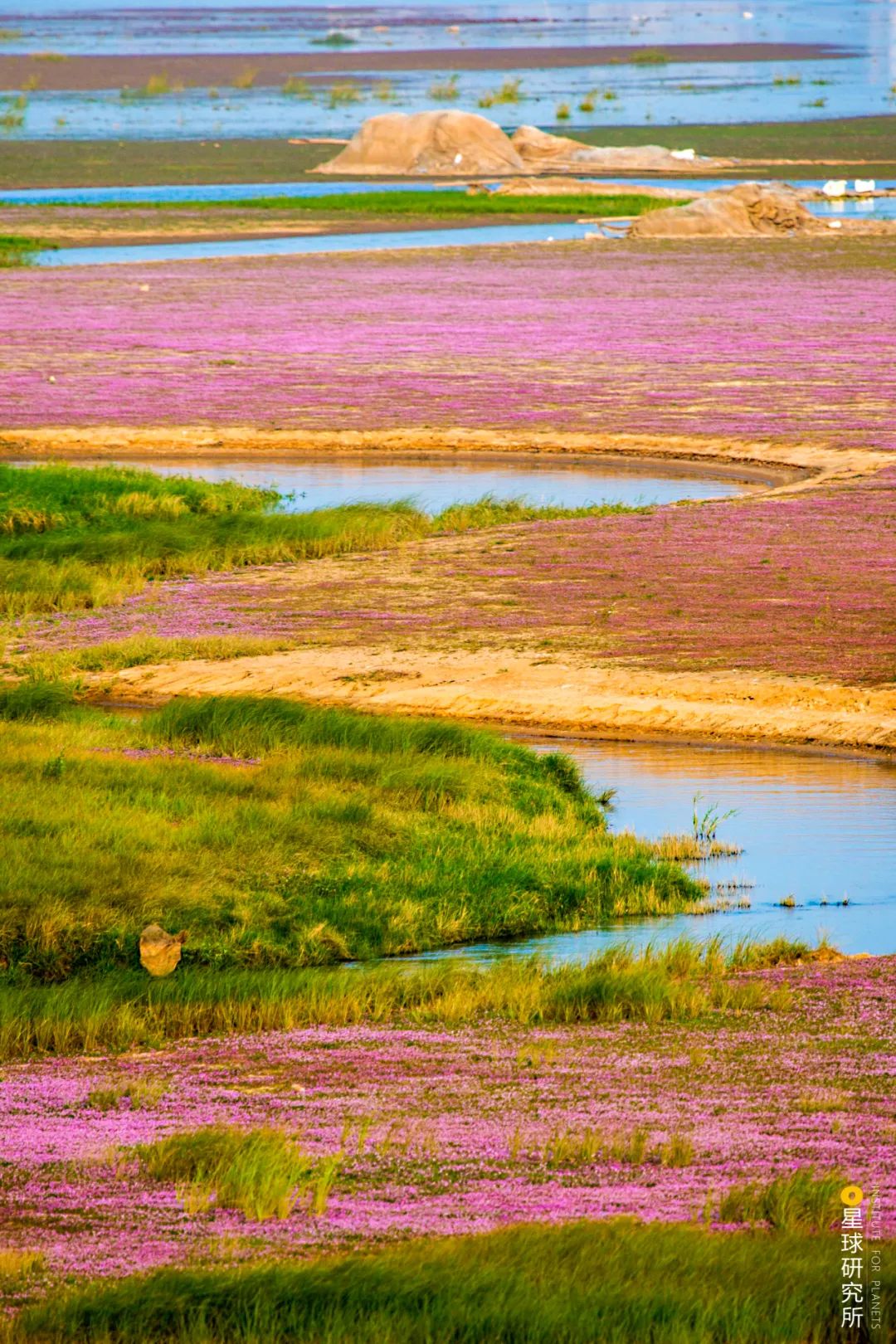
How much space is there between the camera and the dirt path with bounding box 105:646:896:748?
17859mm

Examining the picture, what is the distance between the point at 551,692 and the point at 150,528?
837cm

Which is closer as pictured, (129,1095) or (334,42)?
(129,1095)

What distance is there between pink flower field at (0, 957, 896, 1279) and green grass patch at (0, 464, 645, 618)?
13.6 meters

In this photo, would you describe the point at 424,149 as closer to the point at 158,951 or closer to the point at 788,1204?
the point at 158,951

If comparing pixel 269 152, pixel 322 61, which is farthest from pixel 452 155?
pixel 322 61

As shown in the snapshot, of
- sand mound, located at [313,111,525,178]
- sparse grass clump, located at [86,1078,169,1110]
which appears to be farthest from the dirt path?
sand mound, located at [313,111,525,178]

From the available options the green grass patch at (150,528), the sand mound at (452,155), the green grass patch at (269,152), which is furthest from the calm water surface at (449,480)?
the sand mound at (452,155)

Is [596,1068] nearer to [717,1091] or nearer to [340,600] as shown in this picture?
[717,1091]

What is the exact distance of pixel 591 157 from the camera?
293ft

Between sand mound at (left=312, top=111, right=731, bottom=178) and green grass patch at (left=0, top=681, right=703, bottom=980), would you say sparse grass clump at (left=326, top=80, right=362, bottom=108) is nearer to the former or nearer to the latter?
sand mound at (left=312, top=111, right=731, bottom=178)

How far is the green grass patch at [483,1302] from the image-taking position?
19.2 feet

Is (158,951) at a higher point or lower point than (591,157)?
lower

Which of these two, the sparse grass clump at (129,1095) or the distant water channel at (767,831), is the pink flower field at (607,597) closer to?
the distant water channel at (767,831)

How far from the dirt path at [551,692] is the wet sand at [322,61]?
119m
